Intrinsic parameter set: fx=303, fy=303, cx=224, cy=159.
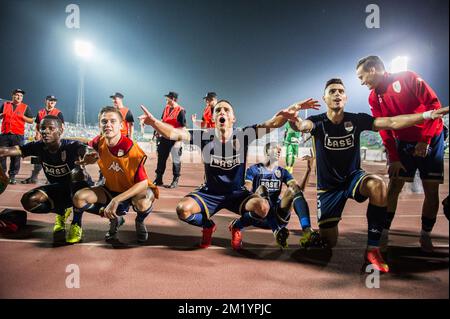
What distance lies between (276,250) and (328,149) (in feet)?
3.52

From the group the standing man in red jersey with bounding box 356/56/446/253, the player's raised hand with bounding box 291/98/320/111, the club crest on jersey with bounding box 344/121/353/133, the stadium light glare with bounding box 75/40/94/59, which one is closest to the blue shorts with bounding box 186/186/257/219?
the player's raised hand with bounding box 291/98/320/111

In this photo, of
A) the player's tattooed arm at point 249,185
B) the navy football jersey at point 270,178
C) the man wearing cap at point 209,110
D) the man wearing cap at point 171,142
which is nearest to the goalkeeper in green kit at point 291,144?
the man wearing cap at point 209,110

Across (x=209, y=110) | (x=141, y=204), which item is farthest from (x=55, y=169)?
(x=209, y=110)

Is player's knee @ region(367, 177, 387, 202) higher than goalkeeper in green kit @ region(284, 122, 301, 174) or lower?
lower

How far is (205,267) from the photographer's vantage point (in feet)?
7.91

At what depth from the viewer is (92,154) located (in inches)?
117

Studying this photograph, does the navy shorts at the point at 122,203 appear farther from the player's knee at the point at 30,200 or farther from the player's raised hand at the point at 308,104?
the player's raised hand at the point at 308,104

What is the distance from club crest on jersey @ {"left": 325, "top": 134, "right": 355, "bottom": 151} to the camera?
106 inches

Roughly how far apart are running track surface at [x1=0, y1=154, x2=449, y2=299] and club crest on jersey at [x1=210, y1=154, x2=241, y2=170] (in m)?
0.79

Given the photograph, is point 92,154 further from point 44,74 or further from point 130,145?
point 44,74

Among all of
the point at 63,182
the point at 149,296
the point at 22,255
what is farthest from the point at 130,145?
the point at 149,296

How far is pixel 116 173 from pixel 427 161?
296 centimetres

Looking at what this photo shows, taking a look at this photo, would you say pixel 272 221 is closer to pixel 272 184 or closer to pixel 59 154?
pixel 272 184

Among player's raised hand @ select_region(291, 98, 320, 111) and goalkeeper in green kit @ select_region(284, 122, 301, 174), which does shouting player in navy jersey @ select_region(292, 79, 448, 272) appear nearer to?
player's raised hand @ select_region(291, 98, 320, 111)
